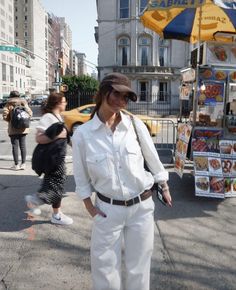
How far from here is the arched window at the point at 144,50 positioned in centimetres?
3459

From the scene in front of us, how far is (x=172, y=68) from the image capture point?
34.6m

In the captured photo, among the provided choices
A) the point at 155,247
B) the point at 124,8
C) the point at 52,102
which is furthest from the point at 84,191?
the point at 124,8

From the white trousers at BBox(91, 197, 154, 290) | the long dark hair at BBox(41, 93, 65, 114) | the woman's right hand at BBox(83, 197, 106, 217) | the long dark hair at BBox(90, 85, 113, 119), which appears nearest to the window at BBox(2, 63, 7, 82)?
the long dark hair at BBox(41, 93, 65, 114)

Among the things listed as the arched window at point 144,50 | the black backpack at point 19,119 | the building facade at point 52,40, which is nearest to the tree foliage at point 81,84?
the arched window at point 144,50

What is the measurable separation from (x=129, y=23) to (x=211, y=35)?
29.1m

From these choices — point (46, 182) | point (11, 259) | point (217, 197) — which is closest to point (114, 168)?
point (11, 259)

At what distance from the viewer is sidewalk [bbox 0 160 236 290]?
3.40 m

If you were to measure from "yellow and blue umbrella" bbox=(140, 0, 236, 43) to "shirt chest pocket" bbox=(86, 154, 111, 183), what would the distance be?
15.2 ft

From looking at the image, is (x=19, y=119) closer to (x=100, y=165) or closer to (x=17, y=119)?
(x=17, y=119)

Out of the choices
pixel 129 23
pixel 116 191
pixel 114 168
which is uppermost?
pixel 129 23

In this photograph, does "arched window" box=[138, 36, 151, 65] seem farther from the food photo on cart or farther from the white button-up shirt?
the white button-up shirt

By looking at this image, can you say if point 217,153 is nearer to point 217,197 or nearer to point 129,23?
point 217,197

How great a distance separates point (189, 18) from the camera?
6684mm

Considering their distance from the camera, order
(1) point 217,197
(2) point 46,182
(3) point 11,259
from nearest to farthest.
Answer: (3) point 11,259, (2) point 46,182, (1) point 217,197
